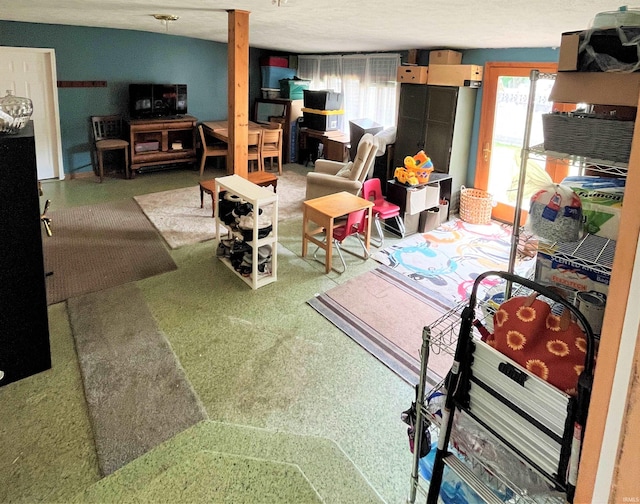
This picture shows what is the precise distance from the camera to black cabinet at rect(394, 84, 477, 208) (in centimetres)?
511

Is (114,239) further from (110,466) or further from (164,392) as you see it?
(110,466)

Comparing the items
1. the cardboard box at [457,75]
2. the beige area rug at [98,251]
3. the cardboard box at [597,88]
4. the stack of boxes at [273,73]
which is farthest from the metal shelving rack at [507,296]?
the stack of boxes at [273,73]

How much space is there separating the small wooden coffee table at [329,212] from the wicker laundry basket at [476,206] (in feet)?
5.57

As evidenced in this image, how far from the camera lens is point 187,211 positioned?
534cm

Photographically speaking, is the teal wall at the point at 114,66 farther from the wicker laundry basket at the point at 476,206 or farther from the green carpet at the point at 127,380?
the green carpet at the point at 127,380

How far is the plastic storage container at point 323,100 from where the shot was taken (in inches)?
270

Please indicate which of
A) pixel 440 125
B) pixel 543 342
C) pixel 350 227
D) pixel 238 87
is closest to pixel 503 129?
pixel 440 125

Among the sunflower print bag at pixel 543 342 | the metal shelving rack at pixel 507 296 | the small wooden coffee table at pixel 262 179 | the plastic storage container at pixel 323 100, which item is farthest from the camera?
the plastic storage container at pixel 323 100

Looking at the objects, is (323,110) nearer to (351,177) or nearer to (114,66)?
(351,177)

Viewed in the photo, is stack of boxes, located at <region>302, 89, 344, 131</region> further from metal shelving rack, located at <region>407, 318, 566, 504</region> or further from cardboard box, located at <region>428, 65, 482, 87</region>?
metal shelving rack, located at <region>407, 318, 566, 504</region>

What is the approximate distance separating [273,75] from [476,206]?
441cm

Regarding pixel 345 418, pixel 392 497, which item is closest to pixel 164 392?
pixel 345 418

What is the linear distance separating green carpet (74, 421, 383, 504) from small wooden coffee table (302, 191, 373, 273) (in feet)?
6.33

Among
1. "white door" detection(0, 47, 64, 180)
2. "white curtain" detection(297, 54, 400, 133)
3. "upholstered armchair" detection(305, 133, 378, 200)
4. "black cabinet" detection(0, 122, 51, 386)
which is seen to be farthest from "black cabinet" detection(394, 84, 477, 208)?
"white door" detection(0, 47, 64, 180)
